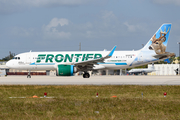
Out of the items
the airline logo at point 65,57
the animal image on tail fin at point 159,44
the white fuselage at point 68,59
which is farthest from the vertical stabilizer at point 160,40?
the airline logo at point 65,57

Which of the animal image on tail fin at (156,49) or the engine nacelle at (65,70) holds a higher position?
the animal image on tail fin at (156,49)

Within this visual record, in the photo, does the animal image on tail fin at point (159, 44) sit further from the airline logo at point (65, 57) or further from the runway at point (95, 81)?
the airline logo at point (65, 57)

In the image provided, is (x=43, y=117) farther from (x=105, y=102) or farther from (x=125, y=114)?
(x=105, y=102)

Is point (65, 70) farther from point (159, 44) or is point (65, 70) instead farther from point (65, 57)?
point (159, 44)

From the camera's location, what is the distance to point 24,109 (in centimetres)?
961

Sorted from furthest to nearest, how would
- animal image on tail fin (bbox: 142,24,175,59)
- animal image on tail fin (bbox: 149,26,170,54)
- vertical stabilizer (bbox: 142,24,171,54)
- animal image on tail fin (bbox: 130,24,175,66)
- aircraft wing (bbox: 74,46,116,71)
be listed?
vertical stabilizer (bbox: 142,24,171,54), animal image on tail fin (bbox: 149,26,170,54), animal image on tail fin (bbox: 142,24,175,59), animal image on tail fin (bbox: 130,24,175,66), aircraft wing (bbox: 74,46,116,71)

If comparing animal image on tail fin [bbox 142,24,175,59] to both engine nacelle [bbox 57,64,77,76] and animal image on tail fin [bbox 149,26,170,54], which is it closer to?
animal image on tail fin [bbox 149,26,170,54]

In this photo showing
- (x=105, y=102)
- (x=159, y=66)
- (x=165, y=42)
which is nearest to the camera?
(x=105, y=102)

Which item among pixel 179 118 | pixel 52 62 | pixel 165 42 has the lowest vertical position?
pixel 179 118

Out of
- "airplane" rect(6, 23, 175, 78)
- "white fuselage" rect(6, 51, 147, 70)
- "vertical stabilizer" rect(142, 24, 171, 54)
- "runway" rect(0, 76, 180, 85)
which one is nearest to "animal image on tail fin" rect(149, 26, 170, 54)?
"vertical stabilizer" rect(142, 24, 171, 54)

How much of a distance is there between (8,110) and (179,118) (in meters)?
6.56

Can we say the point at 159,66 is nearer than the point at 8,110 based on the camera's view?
No

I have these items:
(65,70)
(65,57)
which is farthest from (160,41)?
(65,70)

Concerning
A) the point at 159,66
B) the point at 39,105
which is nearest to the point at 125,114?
the point at 39,105
